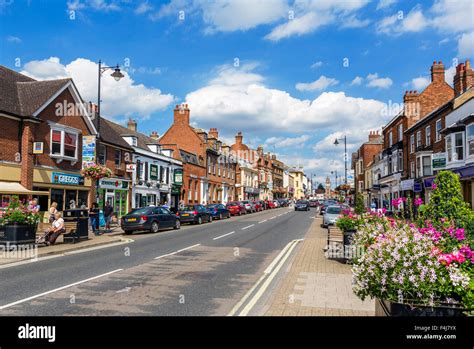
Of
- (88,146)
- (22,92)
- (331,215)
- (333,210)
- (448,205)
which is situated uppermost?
(22,92)

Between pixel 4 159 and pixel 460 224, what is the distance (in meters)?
21.2

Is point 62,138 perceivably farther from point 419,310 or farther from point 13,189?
point 419,310

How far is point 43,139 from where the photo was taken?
22.4 metres

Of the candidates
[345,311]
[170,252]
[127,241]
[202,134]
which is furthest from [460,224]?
[202,134]

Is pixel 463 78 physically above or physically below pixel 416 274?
above

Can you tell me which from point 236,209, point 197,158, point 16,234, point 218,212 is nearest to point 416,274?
point 16,234

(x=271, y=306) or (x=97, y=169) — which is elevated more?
(x=97, y=169)

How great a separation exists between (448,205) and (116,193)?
88.9ft

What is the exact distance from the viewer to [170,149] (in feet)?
137

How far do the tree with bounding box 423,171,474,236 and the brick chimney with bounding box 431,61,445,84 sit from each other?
33587 millimetres

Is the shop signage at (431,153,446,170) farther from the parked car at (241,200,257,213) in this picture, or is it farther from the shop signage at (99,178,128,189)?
the shop signage at (99,178,128,189)

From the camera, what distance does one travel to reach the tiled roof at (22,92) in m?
21.2

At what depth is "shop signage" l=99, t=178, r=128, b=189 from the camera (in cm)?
2807
